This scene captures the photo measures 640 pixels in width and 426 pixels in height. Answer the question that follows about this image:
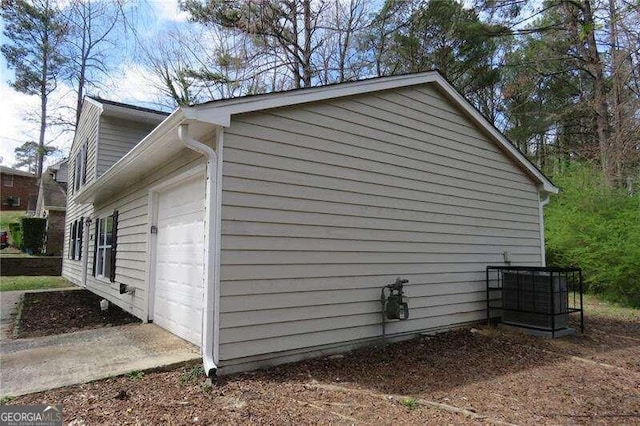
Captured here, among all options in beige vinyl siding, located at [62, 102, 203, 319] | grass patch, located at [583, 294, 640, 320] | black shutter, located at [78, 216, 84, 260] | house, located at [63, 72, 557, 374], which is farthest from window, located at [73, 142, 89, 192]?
grass patch, located at [583, 294, 640, 320]

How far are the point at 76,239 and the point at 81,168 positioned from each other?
2309mm

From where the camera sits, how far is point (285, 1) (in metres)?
15.2

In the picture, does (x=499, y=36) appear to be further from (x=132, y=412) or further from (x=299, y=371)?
(x=132, y=412)

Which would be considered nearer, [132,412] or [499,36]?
[132,412]

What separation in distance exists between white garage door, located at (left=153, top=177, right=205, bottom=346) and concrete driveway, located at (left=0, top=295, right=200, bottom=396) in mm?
259

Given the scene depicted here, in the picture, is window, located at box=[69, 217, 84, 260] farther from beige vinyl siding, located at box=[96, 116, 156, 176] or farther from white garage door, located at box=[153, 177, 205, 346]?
white garage door, located at box=[153, 177, 205, 346]

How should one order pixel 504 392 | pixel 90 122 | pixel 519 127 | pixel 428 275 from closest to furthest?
pixel 504 392, pixel 428 275, pixel 90 122, pixel 519 127

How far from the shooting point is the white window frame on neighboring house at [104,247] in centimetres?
936

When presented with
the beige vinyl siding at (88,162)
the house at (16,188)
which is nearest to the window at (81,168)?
the beige vinyl siding at (88,162)

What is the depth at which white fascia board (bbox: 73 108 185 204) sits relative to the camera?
4481 mm

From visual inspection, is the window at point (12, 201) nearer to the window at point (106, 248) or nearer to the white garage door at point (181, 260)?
the window at point (106, 248)

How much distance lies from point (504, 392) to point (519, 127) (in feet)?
53.8

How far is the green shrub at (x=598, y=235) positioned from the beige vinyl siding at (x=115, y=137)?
1168 cm

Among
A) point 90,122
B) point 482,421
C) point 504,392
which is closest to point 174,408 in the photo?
point 482,421
